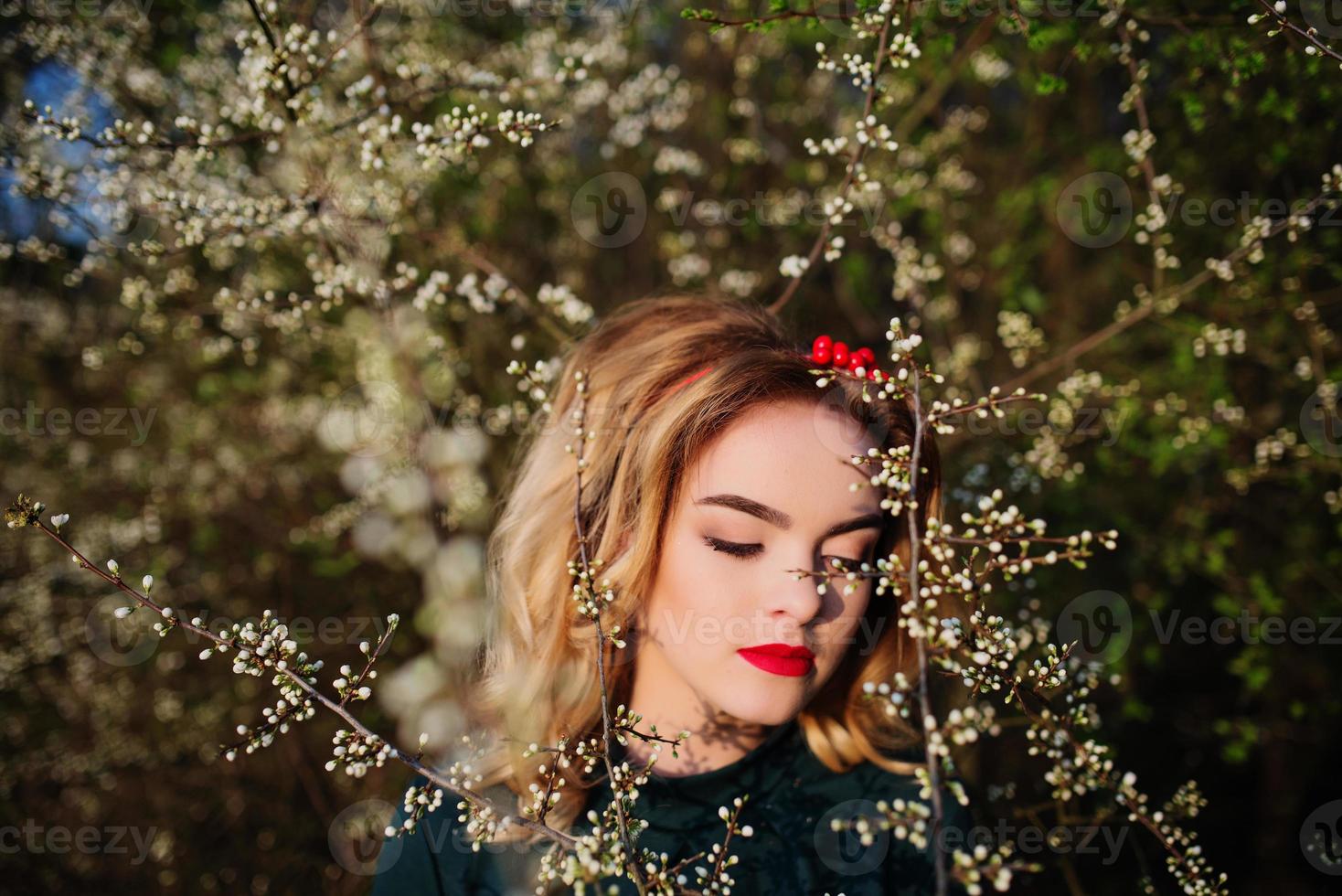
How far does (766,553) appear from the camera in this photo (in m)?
1.90

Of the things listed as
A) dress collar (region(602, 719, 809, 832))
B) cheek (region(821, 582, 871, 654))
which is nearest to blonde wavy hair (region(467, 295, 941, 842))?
dress collar (region(602, 719, 809, 832))

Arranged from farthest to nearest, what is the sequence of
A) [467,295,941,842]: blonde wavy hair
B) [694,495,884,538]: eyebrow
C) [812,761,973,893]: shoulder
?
[812,761,973,893]: shoulder, [467,295,941,842]: blonde wavy hair, [694,495,884,538]: eyebrow

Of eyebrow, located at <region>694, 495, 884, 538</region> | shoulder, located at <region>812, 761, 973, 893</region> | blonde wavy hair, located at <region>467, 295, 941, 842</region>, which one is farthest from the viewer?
shoulder, located at <region>812, 761, 973, 893</region>

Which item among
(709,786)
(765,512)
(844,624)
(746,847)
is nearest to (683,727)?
(709,786)

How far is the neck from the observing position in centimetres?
222

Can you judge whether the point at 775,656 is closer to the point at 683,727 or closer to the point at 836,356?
A: the point at 683,727

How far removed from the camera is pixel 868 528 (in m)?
1.97

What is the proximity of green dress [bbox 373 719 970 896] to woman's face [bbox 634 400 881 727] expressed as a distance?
1.31 feet

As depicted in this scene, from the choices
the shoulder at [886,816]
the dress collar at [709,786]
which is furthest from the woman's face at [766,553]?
the shoulder at [886,816]

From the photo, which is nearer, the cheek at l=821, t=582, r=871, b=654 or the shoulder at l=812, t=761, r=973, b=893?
the cheek at l=821, t=582, r=871, b=654

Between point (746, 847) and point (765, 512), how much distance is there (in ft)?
3.33

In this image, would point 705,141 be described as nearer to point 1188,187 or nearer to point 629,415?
point 1188,187


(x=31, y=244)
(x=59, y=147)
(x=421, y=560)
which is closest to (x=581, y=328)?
(x=31, y=244)

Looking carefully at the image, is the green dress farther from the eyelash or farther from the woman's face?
the eyelash
